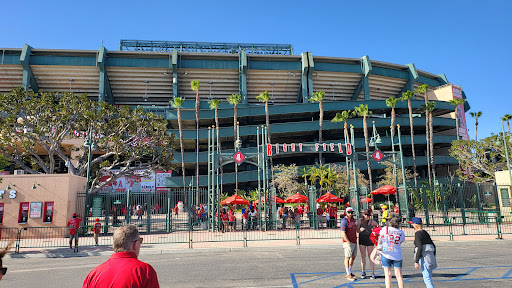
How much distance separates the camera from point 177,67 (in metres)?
49.9

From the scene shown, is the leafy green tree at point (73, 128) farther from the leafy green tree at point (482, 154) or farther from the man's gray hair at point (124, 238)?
the leafy green tree at point (482, 154)

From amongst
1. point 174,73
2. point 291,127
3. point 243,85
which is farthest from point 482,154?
point 174,73

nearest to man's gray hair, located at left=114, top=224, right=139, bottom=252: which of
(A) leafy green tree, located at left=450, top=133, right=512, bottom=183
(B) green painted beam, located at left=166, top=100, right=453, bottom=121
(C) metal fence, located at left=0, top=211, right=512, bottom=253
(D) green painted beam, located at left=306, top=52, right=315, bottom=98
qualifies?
(C) metal fence, located at left=0, top=211, right=512, bottom=253

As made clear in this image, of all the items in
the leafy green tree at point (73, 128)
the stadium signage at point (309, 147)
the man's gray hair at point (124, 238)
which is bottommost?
the man's gray hair at point (124, 238)

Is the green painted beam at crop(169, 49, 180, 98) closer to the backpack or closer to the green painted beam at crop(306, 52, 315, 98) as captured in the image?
the green painted beam at crop(306, 52, 315, 98)

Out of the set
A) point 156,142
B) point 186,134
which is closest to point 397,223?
point 156,142

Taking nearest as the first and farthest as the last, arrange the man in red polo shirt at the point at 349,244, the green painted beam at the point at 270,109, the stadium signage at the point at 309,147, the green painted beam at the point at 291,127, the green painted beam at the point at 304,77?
1. the man in red polo shirt at the point at 349,244
2. the stadium signage at the point at 309,147
3. the green painted beam at the point at 291,127
4. the green painted beam at the point at 270,109
5. the green painted beam at the point at 304,77

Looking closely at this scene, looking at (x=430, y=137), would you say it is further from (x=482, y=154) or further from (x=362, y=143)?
(x=482, y=154)

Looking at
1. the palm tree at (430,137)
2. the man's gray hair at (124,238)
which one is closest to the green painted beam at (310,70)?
the palm tree at (430,137)

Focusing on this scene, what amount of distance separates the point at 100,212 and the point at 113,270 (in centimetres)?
1962

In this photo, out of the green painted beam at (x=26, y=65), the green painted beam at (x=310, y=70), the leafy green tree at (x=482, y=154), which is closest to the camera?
the leafy green tree at (x=482, y=154)

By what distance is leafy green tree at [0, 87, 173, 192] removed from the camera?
24016 mm

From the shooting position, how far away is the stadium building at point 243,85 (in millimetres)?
48469

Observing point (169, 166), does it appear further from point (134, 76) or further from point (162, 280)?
point (134, 76)
